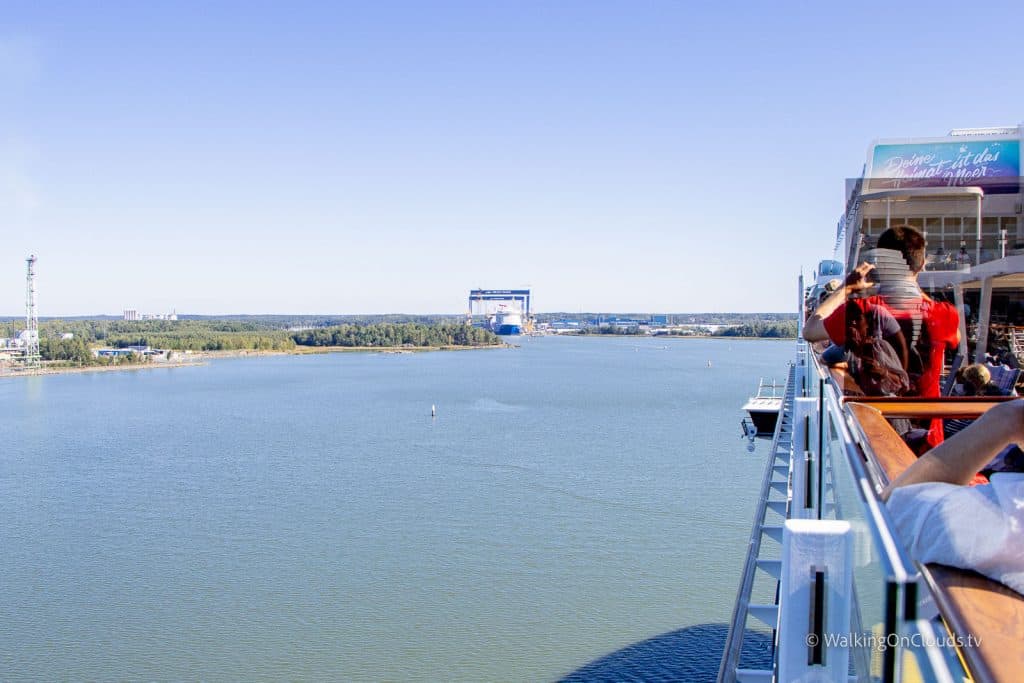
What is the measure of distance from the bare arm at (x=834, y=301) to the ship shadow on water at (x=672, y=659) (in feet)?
16.0

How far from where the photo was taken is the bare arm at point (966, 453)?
2.60 ft

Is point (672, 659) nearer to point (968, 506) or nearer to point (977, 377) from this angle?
point (977, 377)

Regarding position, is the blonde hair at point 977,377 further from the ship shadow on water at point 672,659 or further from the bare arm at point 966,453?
the ship shadow on water at point 672,659

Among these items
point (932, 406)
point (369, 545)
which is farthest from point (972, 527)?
point (369, 545)

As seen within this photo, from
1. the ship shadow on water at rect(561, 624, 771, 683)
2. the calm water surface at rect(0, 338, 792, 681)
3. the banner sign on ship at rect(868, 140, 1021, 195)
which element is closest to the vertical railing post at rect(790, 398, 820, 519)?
the banner sign on ship at rect(868, 140, 1021, 195)

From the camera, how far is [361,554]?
989 centimetres

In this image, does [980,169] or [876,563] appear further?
[980,169]

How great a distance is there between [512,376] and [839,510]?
36.7 m

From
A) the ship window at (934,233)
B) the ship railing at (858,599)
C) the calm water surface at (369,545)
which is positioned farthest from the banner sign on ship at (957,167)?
the ship railing at (858,599)

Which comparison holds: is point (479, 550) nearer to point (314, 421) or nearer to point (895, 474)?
point (895, 474)

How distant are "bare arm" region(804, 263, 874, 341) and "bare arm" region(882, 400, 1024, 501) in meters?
1.25

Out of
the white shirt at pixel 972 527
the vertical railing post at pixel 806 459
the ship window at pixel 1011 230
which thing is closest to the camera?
the white shirt at pixel 972 527

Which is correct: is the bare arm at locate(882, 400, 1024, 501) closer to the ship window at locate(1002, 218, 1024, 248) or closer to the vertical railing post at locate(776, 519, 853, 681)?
the vertical railing post at locate(776, 519, 853, 681)

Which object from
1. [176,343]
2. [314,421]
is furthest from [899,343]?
[176,343]
